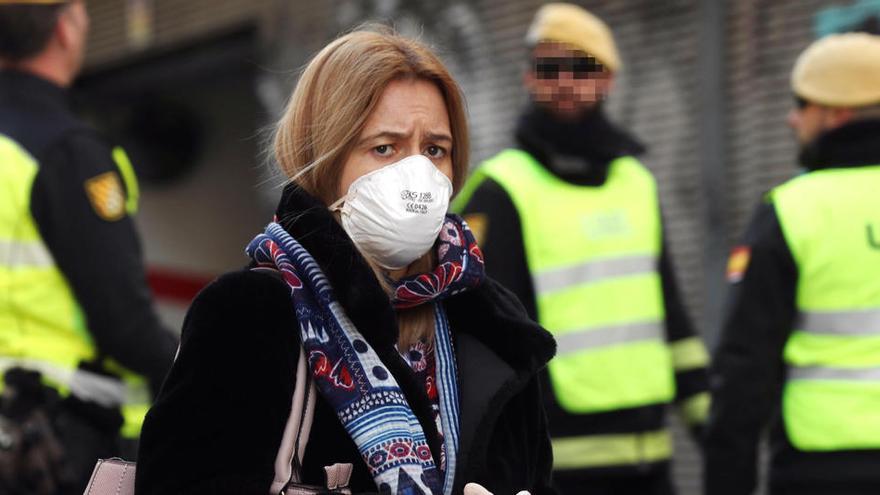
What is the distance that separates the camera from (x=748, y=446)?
4.07 metres

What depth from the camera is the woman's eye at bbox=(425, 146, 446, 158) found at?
252cm

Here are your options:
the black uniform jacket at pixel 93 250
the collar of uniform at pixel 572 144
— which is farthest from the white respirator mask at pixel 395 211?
the collar of uniform at pixel 572 144

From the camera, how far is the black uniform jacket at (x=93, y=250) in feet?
12.8

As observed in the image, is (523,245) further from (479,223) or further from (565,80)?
(565,80)

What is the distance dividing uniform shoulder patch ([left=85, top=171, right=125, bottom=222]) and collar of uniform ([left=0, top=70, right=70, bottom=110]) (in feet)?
0.98

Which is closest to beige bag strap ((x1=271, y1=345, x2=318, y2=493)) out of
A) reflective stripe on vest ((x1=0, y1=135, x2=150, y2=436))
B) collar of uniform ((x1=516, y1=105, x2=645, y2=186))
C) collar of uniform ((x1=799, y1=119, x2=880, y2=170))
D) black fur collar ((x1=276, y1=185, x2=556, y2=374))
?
black fur collar ((x1=276, y1=185, x2=556, y2=374))

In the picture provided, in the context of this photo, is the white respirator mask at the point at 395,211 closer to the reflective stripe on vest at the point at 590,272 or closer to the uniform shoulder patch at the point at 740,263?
the uniform shoulder patch at the point at 740,263

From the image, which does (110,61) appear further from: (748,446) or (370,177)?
(370,177)

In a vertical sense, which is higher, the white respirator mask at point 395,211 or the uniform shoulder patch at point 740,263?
the white respirator mask at point 395,211

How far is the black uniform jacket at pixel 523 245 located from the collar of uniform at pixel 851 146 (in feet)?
2.38

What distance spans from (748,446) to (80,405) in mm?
1843

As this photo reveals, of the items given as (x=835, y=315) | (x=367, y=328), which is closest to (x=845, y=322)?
(x=835, y=315)

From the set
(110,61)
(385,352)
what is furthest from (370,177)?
(110,61)

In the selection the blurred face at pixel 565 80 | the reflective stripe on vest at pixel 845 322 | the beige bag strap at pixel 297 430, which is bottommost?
the reflective stripe on vest at pixel 845 322
